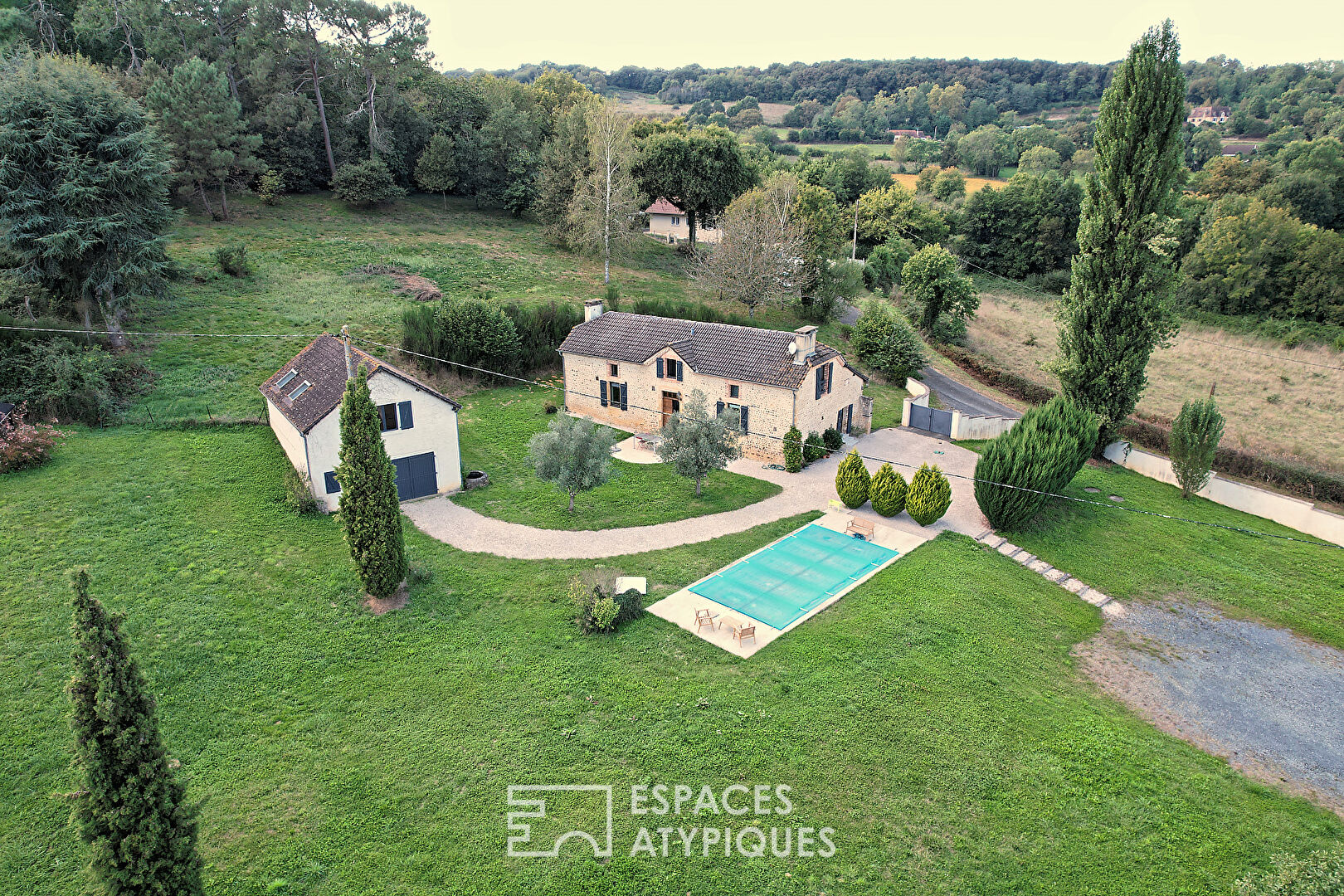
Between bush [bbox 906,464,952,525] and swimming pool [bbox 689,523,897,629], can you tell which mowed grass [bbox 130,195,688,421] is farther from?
bush [bbox 906,464,952,525]

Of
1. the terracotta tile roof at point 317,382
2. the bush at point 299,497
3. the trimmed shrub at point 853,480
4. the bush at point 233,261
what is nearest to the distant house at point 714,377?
the trimmed shrub at point 853,480

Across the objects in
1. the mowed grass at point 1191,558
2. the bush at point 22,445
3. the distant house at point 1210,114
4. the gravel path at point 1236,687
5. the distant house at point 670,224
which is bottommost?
the gravel path at point 1236,687

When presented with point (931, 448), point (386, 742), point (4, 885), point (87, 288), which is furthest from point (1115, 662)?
point (87, 288)

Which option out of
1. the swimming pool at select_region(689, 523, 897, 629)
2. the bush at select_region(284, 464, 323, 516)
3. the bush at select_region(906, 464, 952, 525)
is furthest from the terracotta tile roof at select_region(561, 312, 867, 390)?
the bush at select_region(284, 464, 323, 516)

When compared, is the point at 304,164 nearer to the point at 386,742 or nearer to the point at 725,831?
the point at 386,742

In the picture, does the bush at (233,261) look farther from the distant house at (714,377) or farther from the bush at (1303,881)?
the bush at (1303,881)

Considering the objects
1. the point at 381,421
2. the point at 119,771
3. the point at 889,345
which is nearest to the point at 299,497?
the point at 381,421

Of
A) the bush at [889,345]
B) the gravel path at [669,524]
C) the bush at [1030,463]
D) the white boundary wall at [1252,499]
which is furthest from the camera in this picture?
the bush at [889,345]
